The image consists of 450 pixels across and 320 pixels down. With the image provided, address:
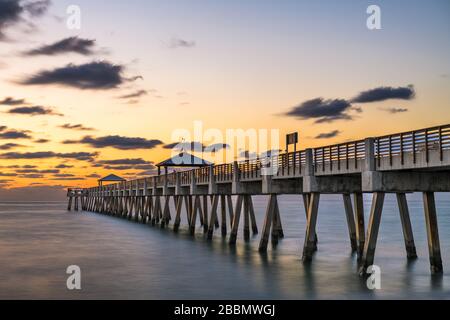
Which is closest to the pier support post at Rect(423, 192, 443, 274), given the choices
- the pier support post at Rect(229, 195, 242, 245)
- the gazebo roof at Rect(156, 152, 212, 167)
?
the pier support post at Rect(229, 195, 242, 245)

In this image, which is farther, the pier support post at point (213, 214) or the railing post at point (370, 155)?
the pier support post at point (213, 214)

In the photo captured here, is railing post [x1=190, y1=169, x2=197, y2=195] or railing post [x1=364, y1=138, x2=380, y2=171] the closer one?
railing post [x1=364, y1=138, x2=380, y2=171]

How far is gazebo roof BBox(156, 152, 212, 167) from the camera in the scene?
67062mm

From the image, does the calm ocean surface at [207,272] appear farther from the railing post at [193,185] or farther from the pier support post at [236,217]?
the railing post at [193,185]

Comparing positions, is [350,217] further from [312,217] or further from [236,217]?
[312,217]

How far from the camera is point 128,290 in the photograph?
2339cm

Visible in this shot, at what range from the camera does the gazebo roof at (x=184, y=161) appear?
6706 centimetres

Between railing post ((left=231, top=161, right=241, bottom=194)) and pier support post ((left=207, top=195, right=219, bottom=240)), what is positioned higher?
railing post ((left=231, top=161, right=241, bottom=194))

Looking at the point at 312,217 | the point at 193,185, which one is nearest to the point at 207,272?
the point at 312,217
